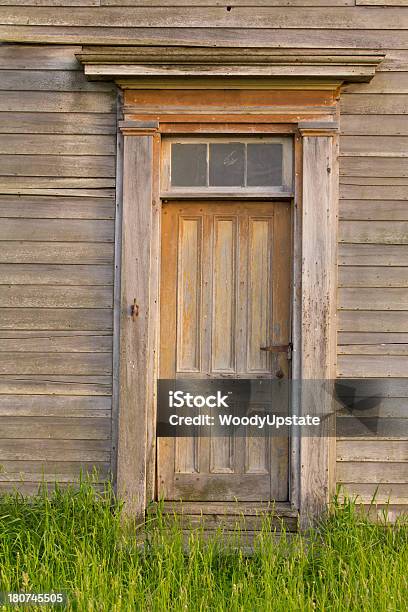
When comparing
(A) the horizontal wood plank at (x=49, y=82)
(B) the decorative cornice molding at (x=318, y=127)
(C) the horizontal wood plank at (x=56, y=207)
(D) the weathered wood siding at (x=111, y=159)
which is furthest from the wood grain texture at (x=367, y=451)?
(A) the horizontal wood plank at (x=49, y=82)

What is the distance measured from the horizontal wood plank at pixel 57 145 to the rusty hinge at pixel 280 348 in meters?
Answer: 1.65

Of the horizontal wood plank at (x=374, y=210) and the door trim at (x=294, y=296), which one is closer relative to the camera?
the door trim at (x=294, y=296)

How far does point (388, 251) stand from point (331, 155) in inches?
28.9

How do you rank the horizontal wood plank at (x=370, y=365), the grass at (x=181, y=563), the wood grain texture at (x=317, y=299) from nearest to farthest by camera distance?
1. the grass at (x=181, y=563)
2. the wood grain texture at (x=317, y=299)
3. the horizontal wood plank at (x=370, y=365)

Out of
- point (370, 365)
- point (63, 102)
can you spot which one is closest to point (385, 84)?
point (370, 365)

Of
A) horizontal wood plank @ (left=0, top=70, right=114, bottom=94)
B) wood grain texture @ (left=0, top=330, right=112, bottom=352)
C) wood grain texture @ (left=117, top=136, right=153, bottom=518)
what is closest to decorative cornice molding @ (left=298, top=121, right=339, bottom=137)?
wood grain texture @ (left=117, top=136, right=153, bottom=518)

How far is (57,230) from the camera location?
4812 mm

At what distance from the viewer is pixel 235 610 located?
11.6 feet

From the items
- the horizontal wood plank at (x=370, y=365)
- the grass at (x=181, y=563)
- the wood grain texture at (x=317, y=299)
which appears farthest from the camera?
the horizontal wood plank at (x=370, y=365)

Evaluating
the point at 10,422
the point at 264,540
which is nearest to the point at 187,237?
the point at 10,422

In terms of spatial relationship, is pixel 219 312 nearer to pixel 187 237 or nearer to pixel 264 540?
pixel 187 237

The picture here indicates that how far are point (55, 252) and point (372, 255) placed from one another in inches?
82.3

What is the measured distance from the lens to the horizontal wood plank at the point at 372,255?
15.7ft

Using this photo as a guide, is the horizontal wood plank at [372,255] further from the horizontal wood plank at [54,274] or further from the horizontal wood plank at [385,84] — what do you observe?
the horizontal wood plank at [54,274]
